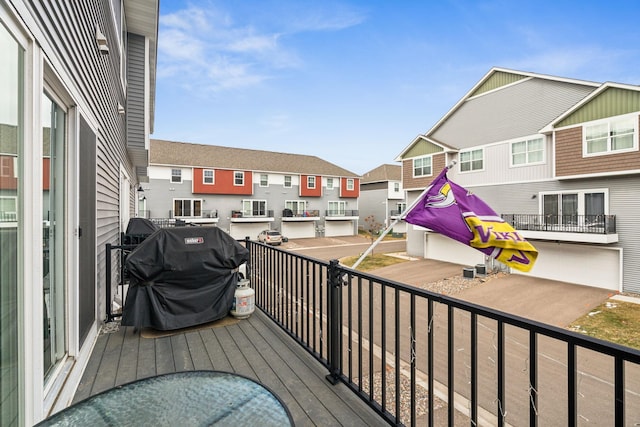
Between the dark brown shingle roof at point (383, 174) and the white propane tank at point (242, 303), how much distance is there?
29.6 metres

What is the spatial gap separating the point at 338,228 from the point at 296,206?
4978 mm

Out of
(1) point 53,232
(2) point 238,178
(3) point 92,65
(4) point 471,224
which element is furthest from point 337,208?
(1) point 53,232

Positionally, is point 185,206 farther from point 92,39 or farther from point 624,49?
point 624,49

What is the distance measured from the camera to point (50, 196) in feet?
6.87

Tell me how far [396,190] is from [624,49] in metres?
19.2

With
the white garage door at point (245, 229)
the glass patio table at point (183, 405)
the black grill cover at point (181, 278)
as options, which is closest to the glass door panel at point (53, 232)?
the black grill cover at point (181, 278)

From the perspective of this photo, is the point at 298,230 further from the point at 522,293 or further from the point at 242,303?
the point at 242,303

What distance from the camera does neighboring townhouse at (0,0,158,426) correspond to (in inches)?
51.3

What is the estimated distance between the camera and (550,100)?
495 inches

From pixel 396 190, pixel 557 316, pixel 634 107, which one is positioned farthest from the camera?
pixel 396 190

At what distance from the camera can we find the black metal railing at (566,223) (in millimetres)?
10617

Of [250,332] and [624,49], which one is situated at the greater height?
[624,49]

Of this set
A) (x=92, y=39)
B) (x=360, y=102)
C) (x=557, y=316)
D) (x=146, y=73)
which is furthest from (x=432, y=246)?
(x=92, y=39)

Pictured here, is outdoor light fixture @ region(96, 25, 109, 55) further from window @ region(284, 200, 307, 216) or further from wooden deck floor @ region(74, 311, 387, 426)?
window @ region(284, 200, 307, 216)
